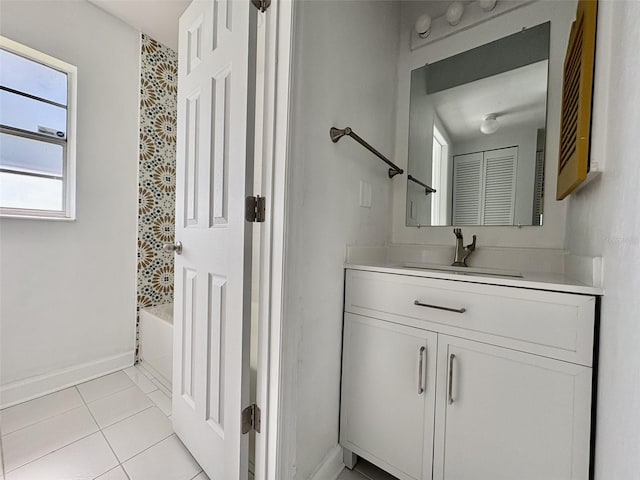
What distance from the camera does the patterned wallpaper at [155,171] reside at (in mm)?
2199

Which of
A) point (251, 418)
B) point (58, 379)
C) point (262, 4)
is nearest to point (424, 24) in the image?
point (262, 4)

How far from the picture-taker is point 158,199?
90.8 inches

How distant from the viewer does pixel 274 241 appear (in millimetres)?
939

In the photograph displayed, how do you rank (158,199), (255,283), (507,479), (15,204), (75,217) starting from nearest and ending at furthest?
(507,479) < (255,283) < (15,204) < (75,217) < (158,199)

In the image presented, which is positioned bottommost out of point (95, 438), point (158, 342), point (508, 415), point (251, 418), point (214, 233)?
point (95, 438)

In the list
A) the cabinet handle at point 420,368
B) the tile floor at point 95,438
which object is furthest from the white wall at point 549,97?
the tile floor at point 95,438

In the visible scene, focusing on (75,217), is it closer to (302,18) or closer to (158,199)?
(158,199)

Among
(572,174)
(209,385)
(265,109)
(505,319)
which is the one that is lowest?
(209,385)

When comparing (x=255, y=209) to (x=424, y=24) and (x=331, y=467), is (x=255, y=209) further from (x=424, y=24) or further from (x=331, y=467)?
(x=424, y=24)

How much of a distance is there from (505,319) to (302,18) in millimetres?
1174

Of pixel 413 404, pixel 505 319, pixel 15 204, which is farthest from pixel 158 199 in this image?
pixel 505 319

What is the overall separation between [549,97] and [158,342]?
2650mm

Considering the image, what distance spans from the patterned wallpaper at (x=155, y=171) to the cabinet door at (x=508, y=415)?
86.6 inches

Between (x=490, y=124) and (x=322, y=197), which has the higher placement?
(x=490, y=124)
